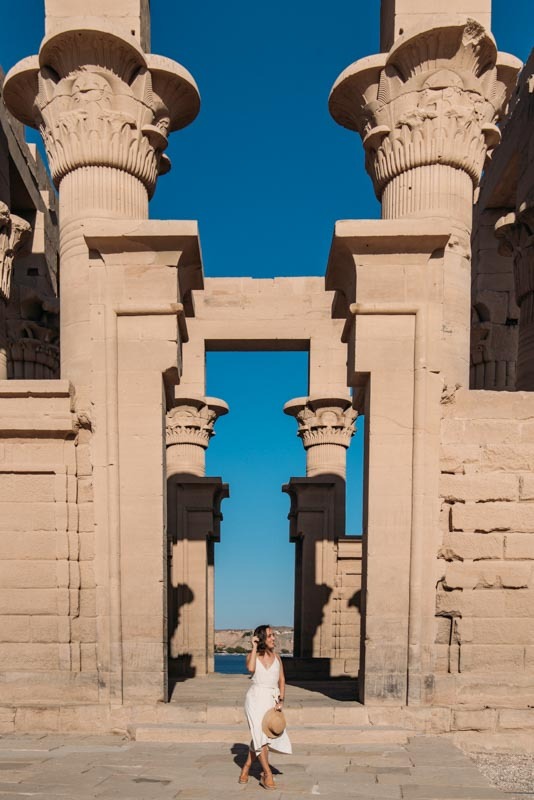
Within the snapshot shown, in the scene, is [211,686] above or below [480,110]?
below

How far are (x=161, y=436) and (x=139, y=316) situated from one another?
139 cm

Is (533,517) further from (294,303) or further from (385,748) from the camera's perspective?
(294,303)

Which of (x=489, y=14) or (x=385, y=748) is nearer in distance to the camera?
(x=385, y=748)

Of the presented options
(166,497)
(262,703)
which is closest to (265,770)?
(262,703)

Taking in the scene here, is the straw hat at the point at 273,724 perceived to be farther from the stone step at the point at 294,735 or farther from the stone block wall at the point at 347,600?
the stone block wall at the point at 347,600

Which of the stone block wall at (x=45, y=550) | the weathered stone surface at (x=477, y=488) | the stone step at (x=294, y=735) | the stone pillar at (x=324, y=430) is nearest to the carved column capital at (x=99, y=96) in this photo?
the stone block wall at (x=45, y=550)

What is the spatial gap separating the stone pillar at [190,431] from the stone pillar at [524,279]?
287 inches

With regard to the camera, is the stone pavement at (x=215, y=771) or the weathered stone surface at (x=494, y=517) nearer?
the stone pavement at (x=215, y=771)

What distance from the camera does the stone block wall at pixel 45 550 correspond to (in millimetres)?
6824

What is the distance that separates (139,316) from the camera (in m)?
6.96

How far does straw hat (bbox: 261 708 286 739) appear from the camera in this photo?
4660mm

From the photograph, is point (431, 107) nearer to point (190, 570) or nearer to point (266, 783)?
point (266, 783)

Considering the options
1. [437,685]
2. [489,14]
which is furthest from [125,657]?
[489,14]

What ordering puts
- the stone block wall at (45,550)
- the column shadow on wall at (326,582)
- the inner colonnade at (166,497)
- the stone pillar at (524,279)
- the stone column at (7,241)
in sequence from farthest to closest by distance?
the column shadow on wall at (326,582), the stone column at (7,241), the stone pillar at (524,279), the stone block wall at (45,550), the inner colonnade at (166,497)
